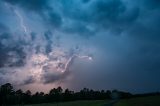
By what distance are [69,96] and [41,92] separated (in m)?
26.7

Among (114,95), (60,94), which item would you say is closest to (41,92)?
(60,94)

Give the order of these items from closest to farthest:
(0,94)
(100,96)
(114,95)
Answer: (0,94)
(114,95)
(100,96)

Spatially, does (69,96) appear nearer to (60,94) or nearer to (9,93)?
(60,94)

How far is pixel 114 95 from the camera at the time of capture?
172125 millimetres

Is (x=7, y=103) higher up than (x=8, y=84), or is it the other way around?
(x=8, y=84)

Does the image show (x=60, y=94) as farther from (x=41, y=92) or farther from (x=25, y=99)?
(x=25, y=99)

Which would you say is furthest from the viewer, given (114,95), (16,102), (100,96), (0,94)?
(100,96)

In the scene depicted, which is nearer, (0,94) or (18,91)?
(0,94)

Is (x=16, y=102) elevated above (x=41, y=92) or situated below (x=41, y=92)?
below

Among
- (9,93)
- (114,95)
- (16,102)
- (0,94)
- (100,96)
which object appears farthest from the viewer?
(100,96)

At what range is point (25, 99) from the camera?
15725cm

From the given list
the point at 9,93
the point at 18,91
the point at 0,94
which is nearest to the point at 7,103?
the point at 0,94

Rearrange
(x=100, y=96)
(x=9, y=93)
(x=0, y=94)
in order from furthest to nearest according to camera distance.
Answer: (x=100, y=96) < (x=9, y=93) < (x=0, y=94)

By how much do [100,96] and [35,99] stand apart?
48.3 m
